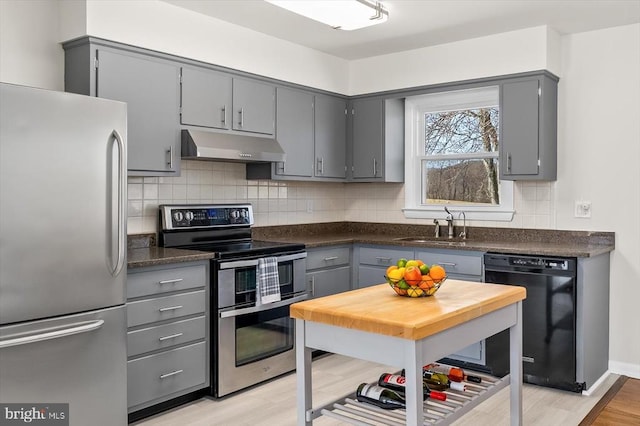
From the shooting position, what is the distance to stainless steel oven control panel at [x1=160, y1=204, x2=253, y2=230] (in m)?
3.88

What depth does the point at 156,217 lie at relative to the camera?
3910 millimetres

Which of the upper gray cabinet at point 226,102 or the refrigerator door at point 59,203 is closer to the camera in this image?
the refrigerator door at point 59,203

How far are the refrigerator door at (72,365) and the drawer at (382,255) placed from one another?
2.21m

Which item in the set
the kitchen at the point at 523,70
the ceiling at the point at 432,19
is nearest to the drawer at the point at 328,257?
the kitchen at the point at 523,70

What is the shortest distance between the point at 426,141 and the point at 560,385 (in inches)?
91.2

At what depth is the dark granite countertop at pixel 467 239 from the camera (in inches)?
152

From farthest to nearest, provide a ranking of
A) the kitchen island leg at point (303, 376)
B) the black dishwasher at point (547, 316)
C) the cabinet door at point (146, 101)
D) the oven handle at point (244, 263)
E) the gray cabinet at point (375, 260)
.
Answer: the gray cabinet at point (375, 260) → the black dishwasher at point (547, 316) → the oven handle at point (244, 263) → the cabinet door at point (146, 101) → the kitchen island leg at point (303, 376)

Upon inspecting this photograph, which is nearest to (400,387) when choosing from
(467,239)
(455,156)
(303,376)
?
(303,376)

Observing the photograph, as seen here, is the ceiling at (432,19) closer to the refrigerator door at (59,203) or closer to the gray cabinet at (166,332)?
the refrigerator door at (59,203)

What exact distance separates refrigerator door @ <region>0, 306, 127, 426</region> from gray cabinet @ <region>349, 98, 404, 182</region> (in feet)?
8.90

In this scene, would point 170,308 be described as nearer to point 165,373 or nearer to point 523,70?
point 165,373

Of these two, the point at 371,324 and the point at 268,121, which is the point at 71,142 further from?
the point at 268,121

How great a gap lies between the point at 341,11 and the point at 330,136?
1.67 metres

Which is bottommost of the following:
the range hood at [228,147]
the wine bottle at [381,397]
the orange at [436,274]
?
the wine bottle at [381,397]
